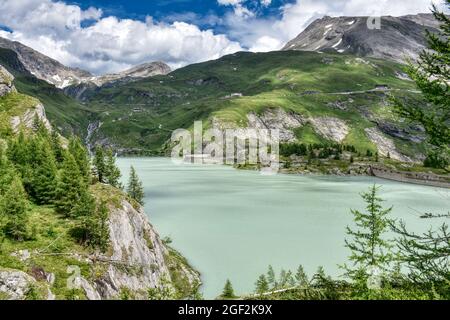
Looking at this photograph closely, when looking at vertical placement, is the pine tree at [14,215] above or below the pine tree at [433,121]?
below

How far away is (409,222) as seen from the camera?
88312 millimetres

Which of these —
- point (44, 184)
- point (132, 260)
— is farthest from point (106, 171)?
point (132, 260)

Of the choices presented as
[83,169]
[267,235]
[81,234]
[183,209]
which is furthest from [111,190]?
[183,209]

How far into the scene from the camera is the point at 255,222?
8344 cm

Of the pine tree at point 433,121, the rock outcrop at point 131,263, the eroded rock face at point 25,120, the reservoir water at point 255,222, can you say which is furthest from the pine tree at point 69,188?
the eroded rock face at point 25,120

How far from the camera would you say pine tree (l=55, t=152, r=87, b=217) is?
47.4 meters

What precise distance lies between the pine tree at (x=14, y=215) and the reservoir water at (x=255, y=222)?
22804mm

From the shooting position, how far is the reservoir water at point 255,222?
5619cm

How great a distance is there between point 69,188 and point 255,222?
44.7 metres

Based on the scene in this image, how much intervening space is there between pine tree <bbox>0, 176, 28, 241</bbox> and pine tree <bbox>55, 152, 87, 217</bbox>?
8.80 m

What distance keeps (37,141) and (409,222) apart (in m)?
80.7

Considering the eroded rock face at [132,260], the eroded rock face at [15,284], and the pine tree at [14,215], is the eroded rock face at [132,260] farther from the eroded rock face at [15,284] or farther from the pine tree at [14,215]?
the pine tree at [14,215]

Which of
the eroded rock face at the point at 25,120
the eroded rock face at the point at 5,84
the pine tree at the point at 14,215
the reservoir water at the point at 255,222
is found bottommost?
the reservoir water at the point at 255,222
